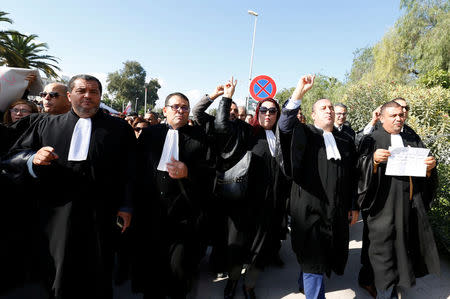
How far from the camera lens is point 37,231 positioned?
237 centimetres

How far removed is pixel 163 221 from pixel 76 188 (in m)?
0.90

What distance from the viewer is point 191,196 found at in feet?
9.44

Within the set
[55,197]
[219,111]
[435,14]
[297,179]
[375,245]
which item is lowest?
[375,245]

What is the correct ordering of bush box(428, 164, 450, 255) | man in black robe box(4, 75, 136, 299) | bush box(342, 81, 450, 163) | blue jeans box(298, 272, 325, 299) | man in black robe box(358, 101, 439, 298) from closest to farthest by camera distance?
man in black robe box(4, 75, 136, 299), blue jeans box(298, 272, 325, 299), man in black robe box(358, 101, 439, 298), bush box(428, 164, 450, 255), bush box(342, 81, 450, 163)

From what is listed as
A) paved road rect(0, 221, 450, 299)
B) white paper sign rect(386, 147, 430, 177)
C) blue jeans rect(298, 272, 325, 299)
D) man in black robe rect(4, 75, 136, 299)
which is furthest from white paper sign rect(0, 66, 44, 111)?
white paper sign rect(386, 147, 430, 177)

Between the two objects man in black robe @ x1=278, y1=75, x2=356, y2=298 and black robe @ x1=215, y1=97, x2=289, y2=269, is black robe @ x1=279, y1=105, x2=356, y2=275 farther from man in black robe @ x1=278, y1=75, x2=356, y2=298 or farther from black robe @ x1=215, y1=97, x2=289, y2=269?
black robe @ x1=215, y1=97, x2=289, y2=269

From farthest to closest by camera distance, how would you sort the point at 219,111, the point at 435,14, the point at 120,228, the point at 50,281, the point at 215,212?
1. the point at 435,14
2. the point at 215,212
3. the point at 219,111
4. the point at 120,228
5. the point at 50,281

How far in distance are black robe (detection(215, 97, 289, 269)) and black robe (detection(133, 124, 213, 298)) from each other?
0.44 meters

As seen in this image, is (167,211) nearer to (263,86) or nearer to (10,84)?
(10,84)

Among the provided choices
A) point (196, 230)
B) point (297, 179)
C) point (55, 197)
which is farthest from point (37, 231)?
point (297, 179)

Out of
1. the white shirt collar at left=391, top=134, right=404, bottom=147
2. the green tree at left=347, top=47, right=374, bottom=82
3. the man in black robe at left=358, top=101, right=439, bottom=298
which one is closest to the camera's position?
the man in black robe at left=358, top=101, right=439, bottom=298

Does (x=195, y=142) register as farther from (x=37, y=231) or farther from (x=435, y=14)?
(x=435, y=14)

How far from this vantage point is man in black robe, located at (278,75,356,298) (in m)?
2.84

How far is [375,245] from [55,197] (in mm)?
3273
